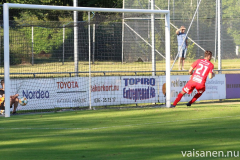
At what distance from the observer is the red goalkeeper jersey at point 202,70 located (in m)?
13.3

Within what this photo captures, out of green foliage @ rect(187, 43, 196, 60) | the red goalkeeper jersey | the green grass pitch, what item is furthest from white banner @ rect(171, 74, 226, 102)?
the green grass pitch

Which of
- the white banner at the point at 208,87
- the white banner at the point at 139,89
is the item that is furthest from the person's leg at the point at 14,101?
the white banner at the point at 208,87

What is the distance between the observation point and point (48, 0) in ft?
133

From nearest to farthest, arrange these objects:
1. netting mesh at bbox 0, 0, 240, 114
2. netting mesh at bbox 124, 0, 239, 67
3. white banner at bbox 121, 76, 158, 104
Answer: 1. netting mesh at bbox 0, 0, 240, 114
2. white banner at bbox 121, 76, 158, 104
3. netting mesh at bbox 124, 0, 239, 67

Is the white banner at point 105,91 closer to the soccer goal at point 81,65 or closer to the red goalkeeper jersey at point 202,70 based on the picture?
the soccer goal at point 81,65

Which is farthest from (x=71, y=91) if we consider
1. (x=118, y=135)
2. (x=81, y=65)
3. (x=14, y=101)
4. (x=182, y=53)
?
(x=182, y=53)

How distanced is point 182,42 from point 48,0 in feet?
78.4

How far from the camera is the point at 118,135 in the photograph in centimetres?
869

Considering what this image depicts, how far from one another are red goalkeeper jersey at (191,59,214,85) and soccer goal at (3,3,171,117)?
1.51 meters

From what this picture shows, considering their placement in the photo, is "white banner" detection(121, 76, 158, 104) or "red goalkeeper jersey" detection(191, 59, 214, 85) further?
"white banner" detection(121, 76, 158, 104)

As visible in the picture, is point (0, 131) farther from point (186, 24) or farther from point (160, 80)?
point (186, 24)

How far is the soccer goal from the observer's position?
14.4 metres

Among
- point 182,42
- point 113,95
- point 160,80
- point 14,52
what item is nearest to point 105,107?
point 113,95

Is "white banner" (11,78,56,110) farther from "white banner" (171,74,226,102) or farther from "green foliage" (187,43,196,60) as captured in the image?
"green foliage" (187,43,196,60)
